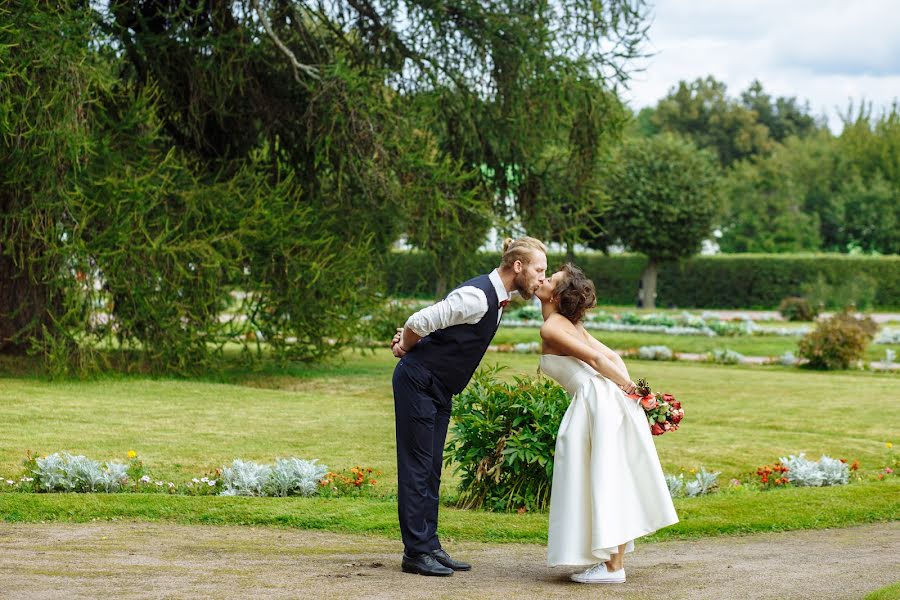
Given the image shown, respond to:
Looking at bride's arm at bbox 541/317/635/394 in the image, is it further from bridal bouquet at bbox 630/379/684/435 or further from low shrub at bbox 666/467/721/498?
low shrub at bbox 666/467/721/498

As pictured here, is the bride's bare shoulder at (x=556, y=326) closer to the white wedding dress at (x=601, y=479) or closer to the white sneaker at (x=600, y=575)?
the white wedding dress at (x=601, y=479)

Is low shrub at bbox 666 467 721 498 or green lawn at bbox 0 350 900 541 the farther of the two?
low shrub at bbox 666 467 721 498

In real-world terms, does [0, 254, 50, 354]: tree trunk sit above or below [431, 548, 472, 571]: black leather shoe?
above

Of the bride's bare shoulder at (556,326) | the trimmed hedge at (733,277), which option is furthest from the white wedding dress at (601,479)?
the trimmed hedge at (733,277)

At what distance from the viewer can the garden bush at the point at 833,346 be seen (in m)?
18.7

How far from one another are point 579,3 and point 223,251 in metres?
6.52

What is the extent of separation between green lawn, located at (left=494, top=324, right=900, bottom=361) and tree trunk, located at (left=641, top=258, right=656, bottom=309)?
1311 centimetres

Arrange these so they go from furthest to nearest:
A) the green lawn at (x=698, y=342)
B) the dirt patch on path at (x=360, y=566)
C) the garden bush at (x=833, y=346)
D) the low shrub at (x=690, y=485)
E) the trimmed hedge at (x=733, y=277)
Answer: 1. the trimmed hedge at (x=733, y=277)
2. the green lawn at (x=698, y=342)
3. the garden bush at (x=833, y=346)
4. the low shrub at (x=690, y=485)
5. the dirt patch on path at (x=360, y=566)

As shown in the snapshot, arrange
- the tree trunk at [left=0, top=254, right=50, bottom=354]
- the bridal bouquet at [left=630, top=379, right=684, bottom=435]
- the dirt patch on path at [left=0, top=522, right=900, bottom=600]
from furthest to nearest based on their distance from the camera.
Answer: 1. the tree trunk at [left=0, top=254, right=50, bottom=354]
2. the bridal bouquet at [left=630, top=379, right=684, bottom=435]
3. the dirt patch on path at [left=0, top=522, right=900, bottom=600]

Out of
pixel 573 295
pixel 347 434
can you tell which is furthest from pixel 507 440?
pixel 347 434

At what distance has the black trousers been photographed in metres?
5.33

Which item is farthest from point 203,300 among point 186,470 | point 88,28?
point 186,470

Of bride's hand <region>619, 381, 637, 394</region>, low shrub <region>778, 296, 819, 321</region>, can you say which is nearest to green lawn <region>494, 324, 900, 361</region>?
low shrub <region>778, 296, 819, 321</region>

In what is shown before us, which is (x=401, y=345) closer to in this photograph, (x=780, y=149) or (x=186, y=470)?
(x=186, y=470)
